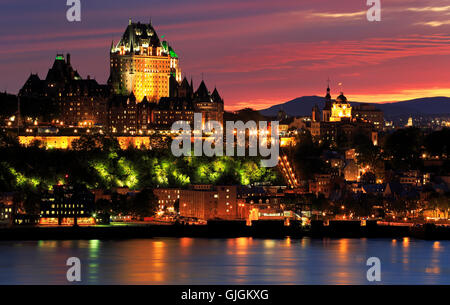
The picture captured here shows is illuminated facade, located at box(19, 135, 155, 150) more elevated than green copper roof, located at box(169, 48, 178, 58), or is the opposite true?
green copper roof, located at box(169, 48, 178, 58)

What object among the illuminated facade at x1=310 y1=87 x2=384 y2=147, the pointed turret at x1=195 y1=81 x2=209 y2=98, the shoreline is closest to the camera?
the shoreline

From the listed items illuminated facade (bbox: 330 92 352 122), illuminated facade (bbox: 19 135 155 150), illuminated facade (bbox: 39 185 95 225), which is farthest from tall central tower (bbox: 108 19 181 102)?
illuminated facade (bbox: 39 185 95 225)

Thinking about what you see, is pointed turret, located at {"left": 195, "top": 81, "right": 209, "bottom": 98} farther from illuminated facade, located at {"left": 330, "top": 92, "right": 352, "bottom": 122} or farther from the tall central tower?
illuminated facade, located at {"left": 330, "top": 92, "right": 352, "bottom": 122}

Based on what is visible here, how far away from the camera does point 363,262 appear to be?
53.7m

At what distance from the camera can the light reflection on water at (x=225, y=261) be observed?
4925 cm

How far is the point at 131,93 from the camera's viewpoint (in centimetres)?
8969

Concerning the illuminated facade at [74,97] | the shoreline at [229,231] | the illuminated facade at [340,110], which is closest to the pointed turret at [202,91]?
the illuminated facade at [74,97]

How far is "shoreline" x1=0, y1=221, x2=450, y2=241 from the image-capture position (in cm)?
6244

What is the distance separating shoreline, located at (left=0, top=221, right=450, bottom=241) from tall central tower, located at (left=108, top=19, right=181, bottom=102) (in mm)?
28234

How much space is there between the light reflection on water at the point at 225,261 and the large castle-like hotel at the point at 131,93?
25926 mm

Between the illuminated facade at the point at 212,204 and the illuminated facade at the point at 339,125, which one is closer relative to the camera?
the illuminated facade at the point at 212,204

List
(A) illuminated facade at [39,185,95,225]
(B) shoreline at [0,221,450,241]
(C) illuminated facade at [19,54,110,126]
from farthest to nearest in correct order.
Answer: (C) illuminated facade at [19,54,110,126] < (A) illuminated facade at [39,185,95,225] < (B) shoreline at [0,221,450,241]

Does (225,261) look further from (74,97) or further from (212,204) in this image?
(74,97)

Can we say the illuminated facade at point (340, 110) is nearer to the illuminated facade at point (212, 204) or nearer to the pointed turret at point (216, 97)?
the pointed turret at point (216, 97)
